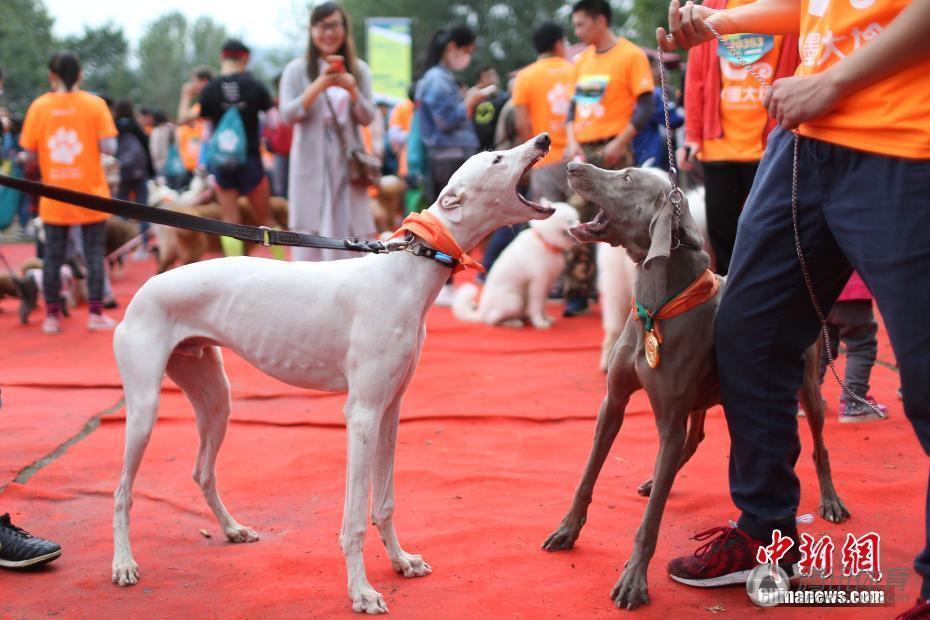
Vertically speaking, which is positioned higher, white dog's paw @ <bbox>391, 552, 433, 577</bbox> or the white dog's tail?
white dog's paw @ <bbox>391, 552, 433, 577</bbox>

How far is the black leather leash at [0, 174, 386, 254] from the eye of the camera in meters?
2.87

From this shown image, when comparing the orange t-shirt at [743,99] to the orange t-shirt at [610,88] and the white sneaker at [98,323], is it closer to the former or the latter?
the orange t-shirt at [610,88]

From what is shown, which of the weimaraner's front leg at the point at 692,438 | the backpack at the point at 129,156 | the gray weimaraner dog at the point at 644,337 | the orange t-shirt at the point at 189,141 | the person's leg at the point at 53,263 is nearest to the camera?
the gray weimaraner dog at the point at 644,337

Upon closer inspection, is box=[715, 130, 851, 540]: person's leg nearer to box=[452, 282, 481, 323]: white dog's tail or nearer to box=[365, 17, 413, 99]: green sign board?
box=[452, 282, 481, 323]: white dog's tail

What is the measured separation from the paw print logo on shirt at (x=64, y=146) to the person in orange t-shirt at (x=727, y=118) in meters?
4.97

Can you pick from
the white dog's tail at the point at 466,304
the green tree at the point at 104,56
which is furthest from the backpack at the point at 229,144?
the green tree at the point at 104,56

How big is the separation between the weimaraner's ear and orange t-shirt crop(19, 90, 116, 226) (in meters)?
5.77

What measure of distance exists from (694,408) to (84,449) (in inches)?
119

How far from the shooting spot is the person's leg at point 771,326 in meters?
2.40

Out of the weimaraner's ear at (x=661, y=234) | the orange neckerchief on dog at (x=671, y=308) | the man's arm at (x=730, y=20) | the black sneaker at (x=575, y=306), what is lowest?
the black sneaker at (x=575, y=306)

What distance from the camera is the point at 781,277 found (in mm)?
2439

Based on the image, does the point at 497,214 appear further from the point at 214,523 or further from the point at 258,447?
the point at 258,447

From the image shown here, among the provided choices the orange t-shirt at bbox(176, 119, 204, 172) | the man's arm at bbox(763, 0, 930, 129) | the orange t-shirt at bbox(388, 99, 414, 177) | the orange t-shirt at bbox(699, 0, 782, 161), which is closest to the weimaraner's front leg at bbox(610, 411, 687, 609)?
the man's arm at bbox(763, 0, 930, 129)

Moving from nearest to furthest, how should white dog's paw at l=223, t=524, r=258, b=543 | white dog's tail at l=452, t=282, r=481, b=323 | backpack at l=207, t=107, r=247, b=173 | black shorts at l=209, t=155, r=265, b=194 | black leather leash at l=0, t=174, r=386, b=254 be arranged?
black leather leash at l=0, t=174, r=386, b=254, white dog's paw at l=223, t=524, r=258, b=543, backpack at l=207, t=107, r=247, b=173, black shorts at l=209, t=155, r=265, b=194, white dog's tail at l=452, t=282, r=481, b=323
